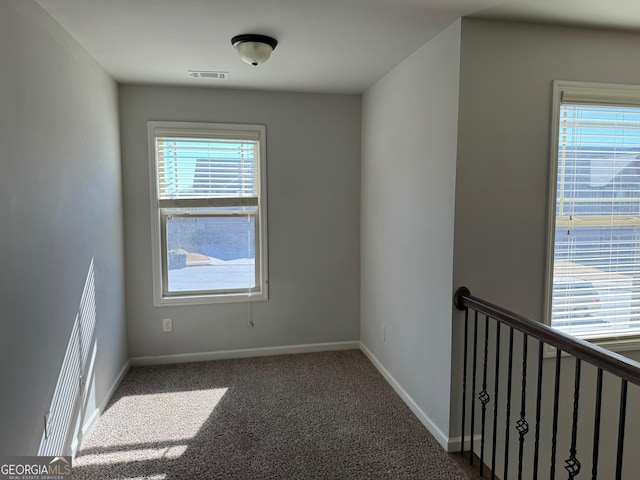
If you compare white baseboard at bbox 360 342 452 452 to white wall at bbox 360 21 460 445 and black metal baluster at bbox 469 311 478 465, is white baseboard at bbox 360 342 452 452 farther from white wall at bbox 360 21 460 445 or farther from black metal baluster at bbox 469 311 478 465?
black metal baluster at bbox 469 311 478 465

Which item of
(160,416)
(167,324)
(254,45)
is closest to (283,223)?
(167,324)

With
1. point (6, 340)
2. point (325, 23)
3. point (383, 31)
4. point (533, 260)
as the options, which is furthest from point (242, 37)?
point (533, 260)

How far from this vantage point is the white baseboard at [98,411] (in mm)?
2355

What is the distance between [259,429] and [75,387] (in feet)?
3.57

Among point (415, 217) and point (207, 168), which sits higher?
point (207, 168)

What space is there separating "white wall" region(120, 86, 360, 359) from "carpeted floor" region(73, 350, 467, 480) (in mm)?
363

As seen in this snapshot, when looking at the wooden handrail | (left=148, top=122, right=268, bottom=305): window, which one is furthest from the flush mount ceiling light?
the wooden handrail

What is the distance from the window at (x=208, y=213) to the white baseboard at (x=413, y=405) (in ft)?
3.81

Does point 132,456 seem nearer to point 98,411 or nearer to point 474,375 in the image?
point 98,411

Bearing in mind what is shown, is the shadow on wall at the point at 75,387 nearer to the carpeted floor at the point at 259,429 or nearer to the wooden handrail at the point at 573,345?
the carpeted floor at the point at 259,429

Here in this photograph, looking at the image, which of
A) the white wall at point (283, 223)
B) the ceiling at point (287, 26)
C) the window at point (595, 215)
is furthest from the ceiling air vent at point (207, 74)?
the window at point (595, 215)

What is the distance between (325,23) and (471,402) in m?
2.23

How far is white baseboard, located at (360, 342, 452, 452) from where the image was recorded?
2.42 m

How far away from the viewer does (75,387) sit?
2334mm
